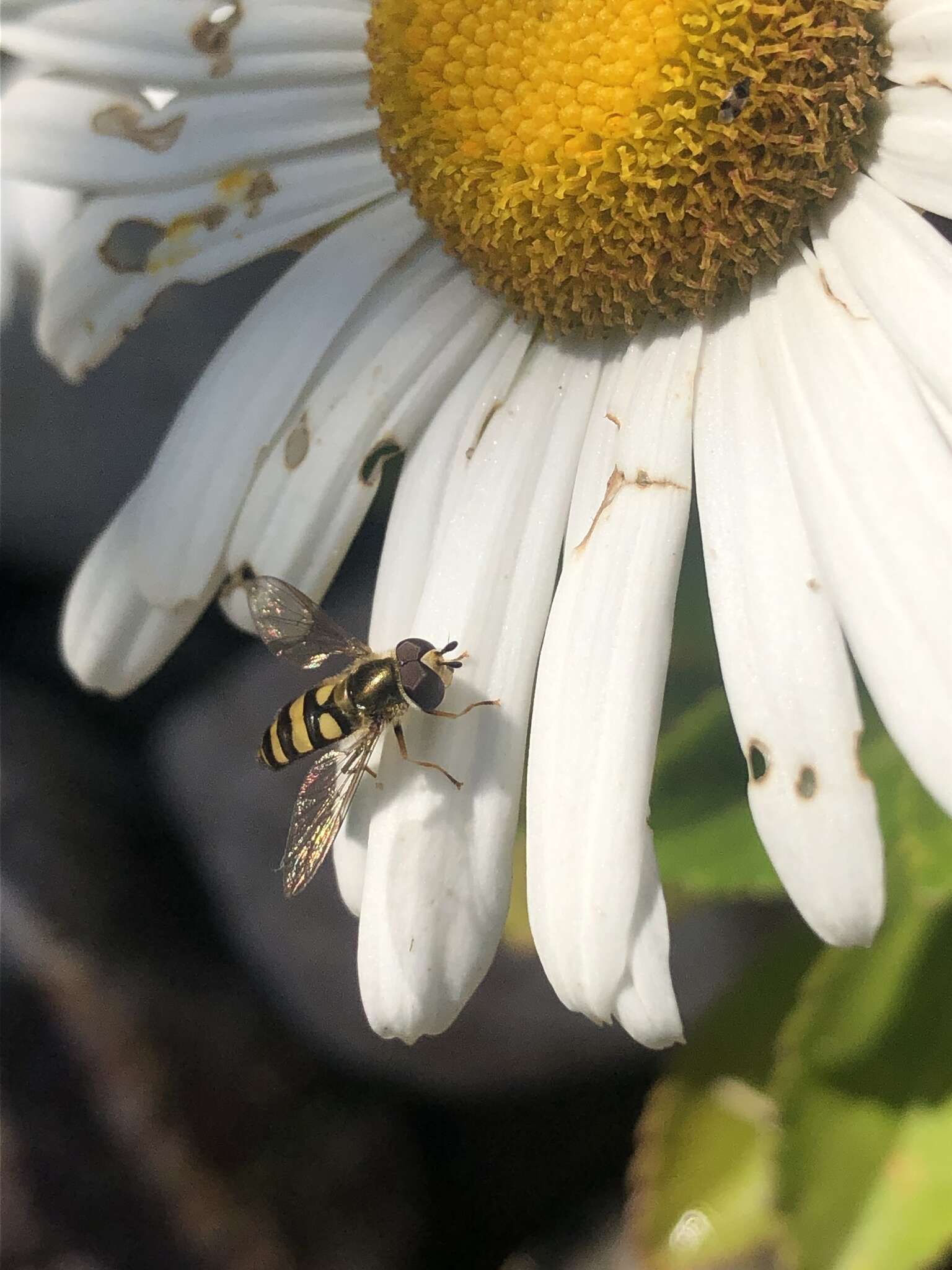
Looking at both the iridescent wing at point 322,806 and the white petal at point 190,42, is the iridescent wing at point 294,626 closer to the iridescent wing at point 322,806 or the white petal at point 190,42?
the iridescent wing at point 322,806

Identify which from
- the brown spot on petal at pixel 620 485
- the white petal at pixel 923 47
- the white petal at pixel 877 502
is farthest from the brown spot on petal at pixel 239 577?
the white petal at pixel 923 47

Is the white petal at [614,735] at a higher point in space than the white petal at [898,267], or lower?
lower

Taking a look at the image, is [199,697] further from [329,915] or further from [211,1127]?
[211,1127]

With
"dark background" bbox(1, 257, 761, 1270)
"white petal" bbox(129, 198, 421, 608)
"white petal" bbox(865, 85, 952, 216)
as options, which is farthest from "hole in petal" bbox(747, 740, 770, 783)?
"dark background" bbox(1, 257, 761, 1270)

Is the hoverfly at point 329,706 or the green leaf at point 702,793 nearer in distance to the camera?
the hoverfly at point 329,706

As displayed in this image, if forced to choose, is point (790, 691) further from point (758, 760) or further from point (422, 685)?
point (422, 685)

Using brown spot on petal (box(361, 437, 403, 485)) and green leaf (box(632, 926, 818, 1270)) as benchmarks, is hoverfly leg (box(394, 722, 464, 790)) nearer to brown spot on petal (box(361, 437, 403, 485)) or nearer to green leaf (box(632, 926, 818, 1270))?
brown spot on petal (box(361, 437, 403, 485))
